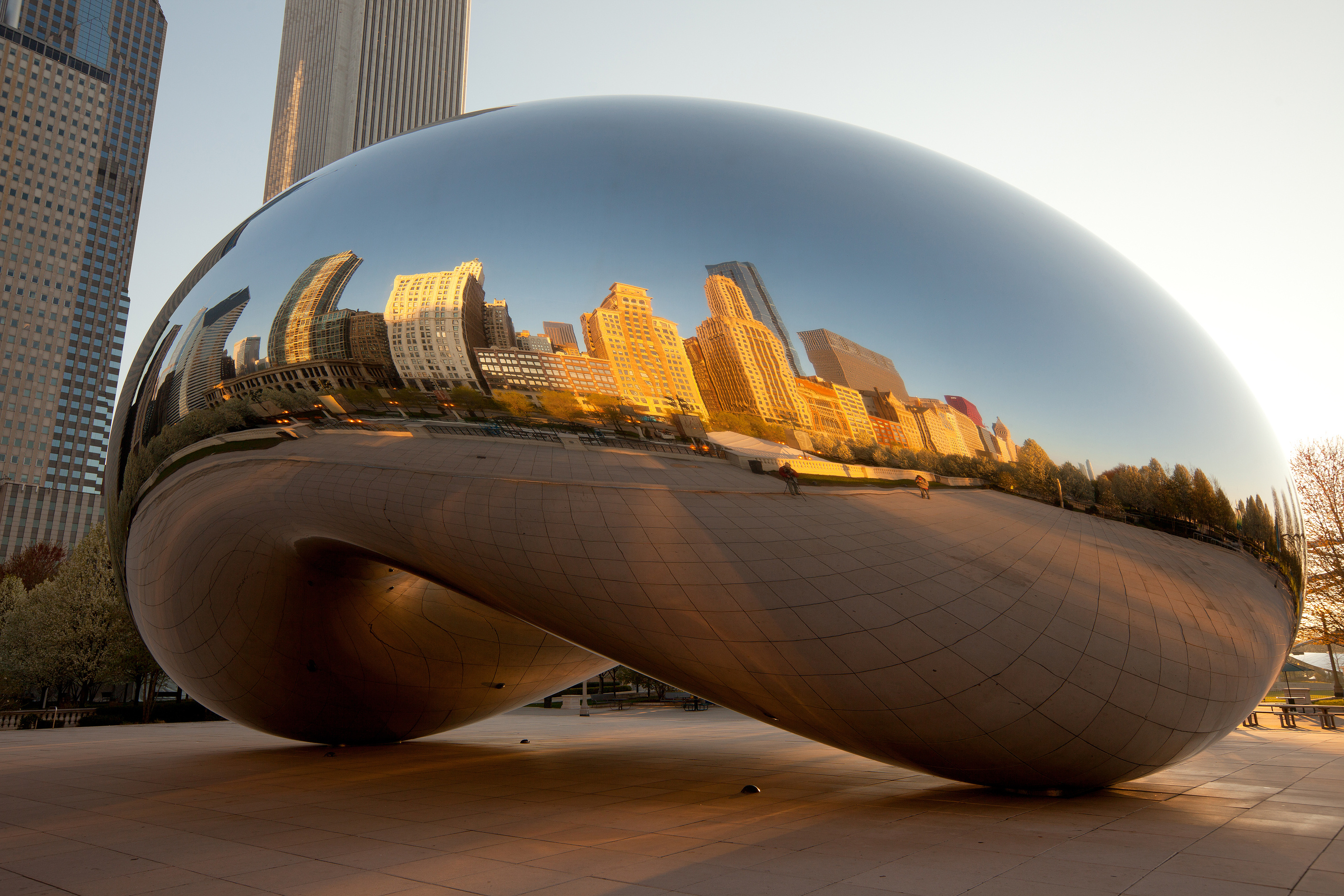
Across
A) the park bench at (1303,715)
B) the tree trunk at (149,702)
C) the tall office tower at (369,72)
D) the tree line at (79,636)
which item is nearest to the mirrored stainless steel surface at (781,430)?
the park bench at (1303,715)

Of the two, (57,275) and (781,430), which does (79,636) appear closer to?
(781,430)

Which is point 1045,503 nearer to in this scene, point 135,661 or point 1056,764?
point 1056,764

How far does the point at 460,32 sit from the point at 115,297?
71182 mm

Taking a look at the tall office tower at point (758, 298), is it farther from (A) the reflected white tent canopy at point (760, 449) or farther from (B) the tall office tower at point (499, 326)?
(B) the tall office tower at point (499, 326)

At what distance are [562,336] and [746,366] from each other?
42.6 inches

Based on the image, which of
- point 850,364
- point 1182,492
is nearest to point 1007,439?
point 850,364

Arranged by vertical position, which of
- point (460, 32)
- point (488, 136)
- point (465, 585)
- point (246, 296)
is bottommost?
point (465, 585)

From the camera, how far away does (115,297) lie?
134m

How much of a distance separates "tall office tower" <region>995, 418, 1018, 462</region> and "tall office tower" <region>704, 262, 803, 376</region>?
121cm

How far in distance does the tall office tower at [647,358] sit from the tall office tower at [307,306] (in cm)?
186

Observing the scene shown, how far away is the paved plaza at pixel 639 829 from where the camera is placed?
14.1 feet

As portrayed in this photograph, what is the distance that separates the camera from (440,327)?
16.3 feet

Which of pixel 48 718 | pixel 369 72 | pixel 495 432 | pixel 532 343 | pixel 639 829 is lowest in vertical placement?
pixel 48 718

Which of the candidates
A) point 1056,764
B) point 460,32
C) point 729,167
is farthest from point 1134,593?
point 460,32
